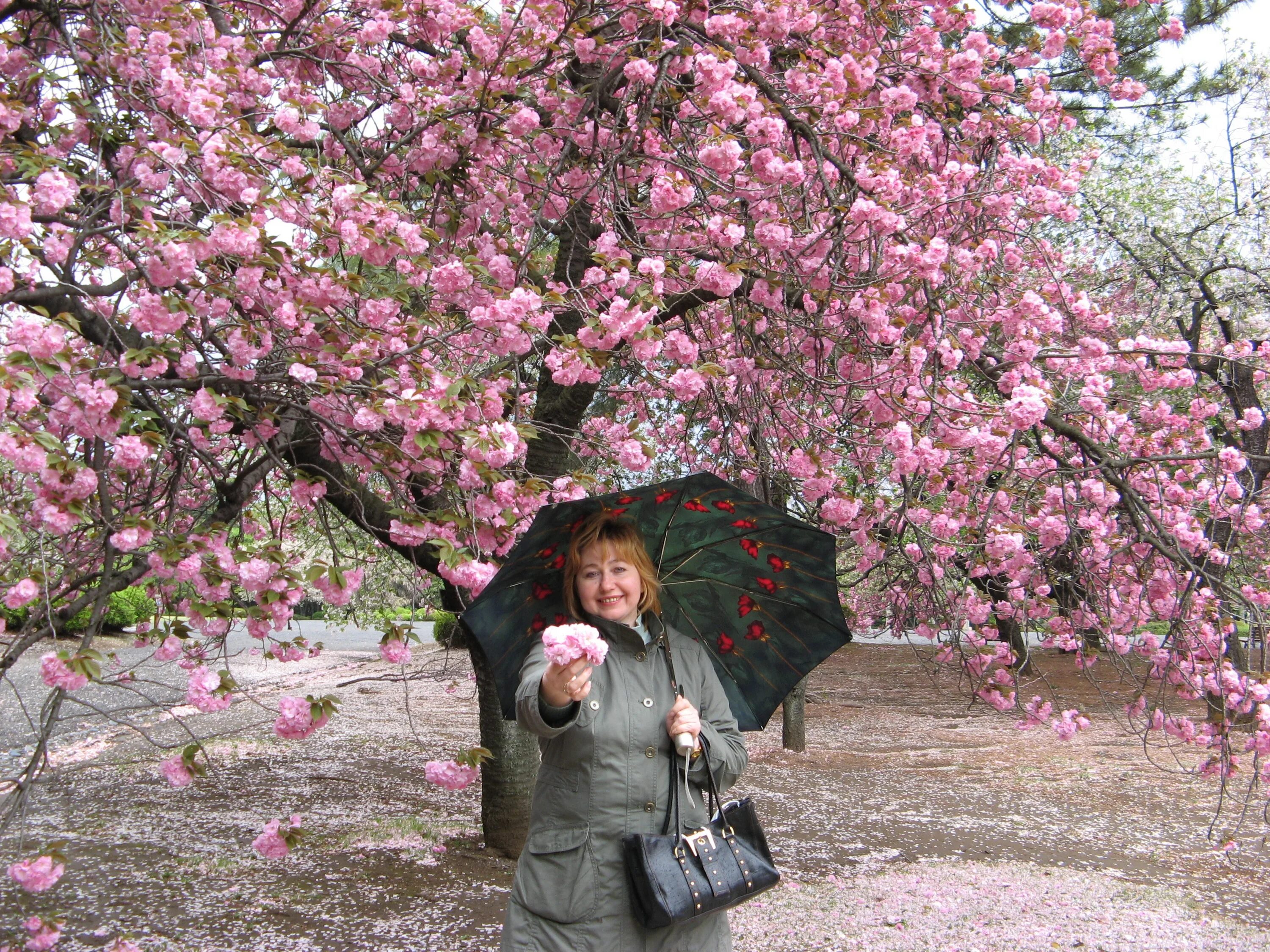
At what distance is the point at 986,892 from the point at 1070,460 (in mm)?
2215

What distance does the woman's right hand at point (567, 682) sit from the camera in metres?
1.71

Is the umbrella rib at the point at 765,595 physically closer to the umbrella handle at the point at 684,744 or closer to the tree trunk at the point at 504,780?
the umbrella handle at the point at 684,744

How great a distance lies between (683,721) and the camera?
1904 millimetres

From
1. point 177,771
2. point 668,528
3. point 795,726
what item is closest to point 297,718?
point 177,771

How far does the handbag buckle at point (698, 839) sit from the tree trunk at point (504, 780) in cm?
316

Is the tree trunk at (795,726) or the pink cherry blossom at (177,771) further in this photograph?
the tree trunk at (795,726)

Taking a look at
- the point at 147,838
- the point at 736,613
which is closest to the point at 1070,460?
the point at 736,613

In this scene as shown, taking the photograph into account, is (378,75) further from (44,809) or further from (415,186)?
(44,809)

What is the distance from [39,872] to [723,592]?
2.06 m

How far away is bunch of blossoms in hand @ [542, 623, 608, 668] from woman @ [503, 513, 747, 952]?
0.47 ft

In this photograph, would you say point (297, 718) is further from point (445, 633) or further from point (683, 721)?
point (445, 633)

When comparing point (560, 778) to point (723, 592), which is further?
point (723, 592)

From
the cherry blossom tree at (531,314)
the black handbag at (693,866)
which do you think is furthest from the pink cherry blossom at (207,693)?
the black handbag at (693,866)

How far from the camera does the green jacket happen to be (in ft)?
5.95
